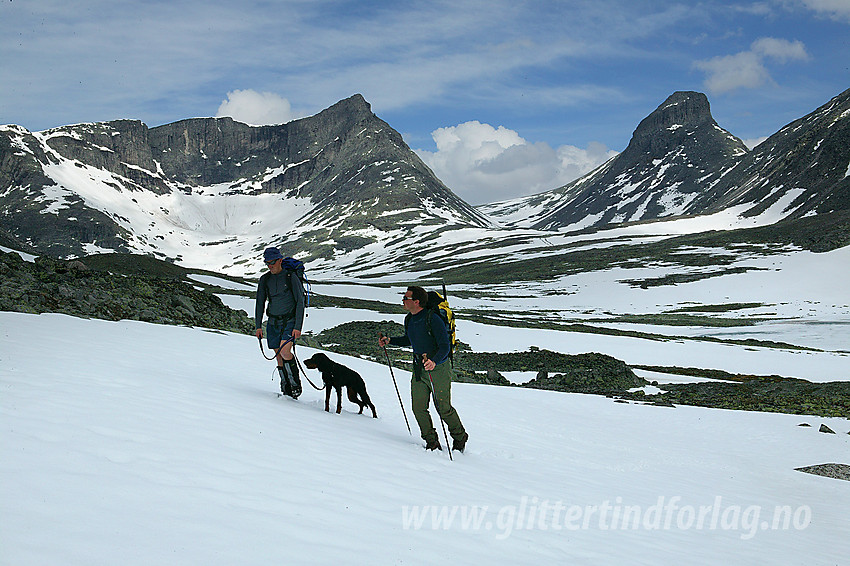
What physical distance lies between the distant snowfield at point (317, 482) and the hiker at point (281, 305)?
110cm

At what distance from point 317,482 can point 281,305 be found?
5.76 m

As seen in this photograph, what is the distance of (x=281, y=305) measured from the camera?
11.8 metres

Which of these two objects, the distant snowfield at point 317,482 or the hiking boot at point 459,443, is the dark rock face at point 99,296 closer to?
the distant snowfield at point 317,482

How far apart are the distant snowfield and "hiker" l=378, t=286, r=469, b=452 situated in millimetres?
664

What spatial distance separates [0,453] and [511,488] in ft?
21.8

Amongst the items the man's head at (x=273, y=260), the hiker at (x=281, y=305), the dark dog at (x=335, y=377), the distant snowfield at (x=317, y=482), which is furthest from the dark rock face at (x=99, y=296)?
the dark dog at (x=335, y=377)

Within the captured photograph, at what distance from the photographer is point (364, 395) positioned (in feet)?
39.8

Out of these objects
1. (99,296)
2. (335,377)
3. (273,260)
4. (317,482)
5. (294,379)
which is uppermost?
(273,260)

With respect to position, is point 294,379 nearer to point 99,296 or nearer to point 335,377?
point 335,377

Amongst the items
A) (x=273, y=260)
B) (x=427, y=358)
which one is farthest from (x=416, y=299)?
(x=273, y=260)

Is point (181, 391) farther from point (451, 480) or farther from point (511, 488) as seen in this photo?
point (511, 488)

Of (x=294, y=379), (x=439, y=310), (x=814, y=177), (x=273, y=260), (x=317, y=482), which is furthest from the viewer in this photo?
(x=814, y=177)

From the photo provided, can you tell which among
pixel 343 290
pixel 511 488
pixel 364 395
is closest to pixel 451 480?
pixel 511 488

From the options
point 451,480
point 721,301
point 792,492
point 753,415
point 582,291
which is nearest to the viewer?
point 451,480
